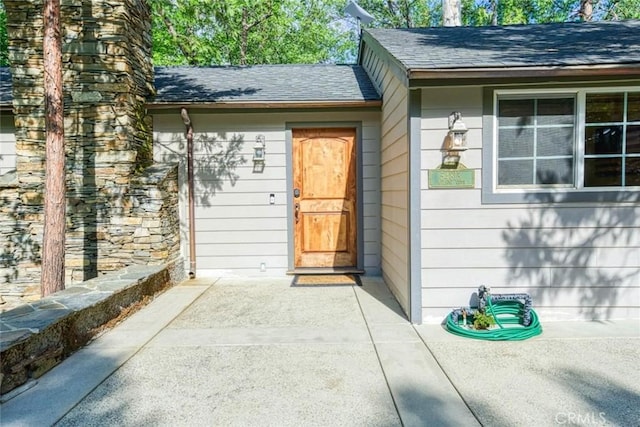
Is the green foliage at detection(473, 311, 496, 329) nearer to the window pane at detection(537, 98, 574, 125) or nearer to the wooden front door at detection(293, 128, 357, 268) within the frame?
the window pane at detection(537, 98, 574, 125)

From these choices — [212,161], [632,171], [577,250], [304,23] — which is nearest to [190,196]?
[212,161]

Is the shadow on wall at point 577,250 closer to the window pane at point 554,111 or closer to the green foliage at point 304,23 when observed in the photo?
the window pane at point 554,111

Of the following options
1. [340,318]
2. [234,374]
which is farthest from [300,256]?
[234,374]

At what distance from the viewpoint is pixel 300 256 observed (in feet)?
18.2

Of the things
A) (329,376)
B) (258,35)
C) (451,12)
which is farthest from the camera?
(258,35)

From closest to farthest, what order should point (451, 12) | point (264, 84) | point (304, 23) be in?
point (264, 84)
point (451, 12)
point (304, 23)

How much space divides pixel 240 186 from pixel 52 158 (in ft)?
7.38

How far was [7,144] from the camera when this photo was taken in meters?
5.32

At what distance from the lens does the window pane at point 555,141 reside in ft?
11.3

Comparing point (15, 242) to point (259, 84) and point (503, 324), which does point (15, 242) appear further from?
point (503, 324)

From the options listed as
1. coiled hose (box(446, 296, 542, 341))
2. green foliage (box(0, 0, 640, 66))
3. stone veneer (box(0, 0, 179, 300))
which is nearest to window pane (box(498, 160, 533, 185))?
coiled hose (box(446, 296, 542, 341))

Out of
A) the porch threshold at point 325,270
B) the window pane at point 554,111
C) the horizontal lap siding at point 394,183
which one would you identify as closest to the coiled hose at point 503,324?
the horizontal lap siding at point 394,183

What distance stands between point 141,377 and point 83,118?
3725 millimetres

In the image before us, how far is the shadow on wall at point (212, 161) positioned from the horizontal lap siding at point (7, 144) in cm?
203
